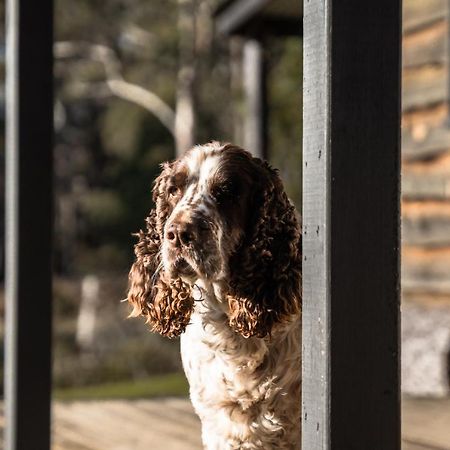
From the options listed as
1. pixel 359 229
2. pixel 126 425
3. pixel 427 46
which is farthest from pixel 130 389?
pixel 359 229

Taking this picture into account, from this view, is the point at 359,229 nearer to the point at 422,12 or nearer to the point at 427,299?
the point at 427,299

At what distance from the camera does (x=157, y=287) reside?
2697 mm

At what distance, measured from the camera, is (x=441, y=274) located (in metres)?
7.09

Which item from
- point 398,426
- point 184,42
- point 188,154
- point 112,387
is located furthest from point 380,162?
point 184,42

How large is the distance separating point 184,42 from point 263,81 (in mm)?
9234

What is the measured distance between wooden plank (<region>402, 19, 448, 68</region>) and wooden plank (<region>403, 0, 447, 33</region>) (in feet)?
0.14

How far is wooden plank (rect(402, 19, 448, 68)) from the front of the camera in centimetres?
695

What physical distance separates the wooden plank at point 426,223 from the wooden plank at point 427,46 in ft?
3.49

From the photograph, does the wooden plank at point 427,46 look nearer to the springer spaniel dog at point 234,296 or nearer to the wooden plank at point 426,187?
the wooden plank at point 426,187

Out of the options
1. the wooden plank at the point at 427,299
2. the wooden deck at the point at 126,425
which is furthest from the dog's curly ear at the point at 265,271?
the wooden plank at the point at 427,299

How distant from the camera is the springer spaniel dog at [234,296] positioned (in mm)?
2482

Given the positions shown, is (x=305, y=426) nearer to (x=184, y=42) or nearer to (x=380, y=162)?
(x=380, y=162)

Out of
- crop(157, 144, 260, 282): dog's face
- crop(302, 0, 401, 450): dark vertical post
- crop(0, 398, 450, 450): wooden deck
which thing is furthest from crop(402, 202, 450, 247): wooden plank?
crop(302, 0, 401, 450): dark vertical post

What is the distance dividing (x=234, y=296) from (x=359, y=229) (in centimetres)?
75
